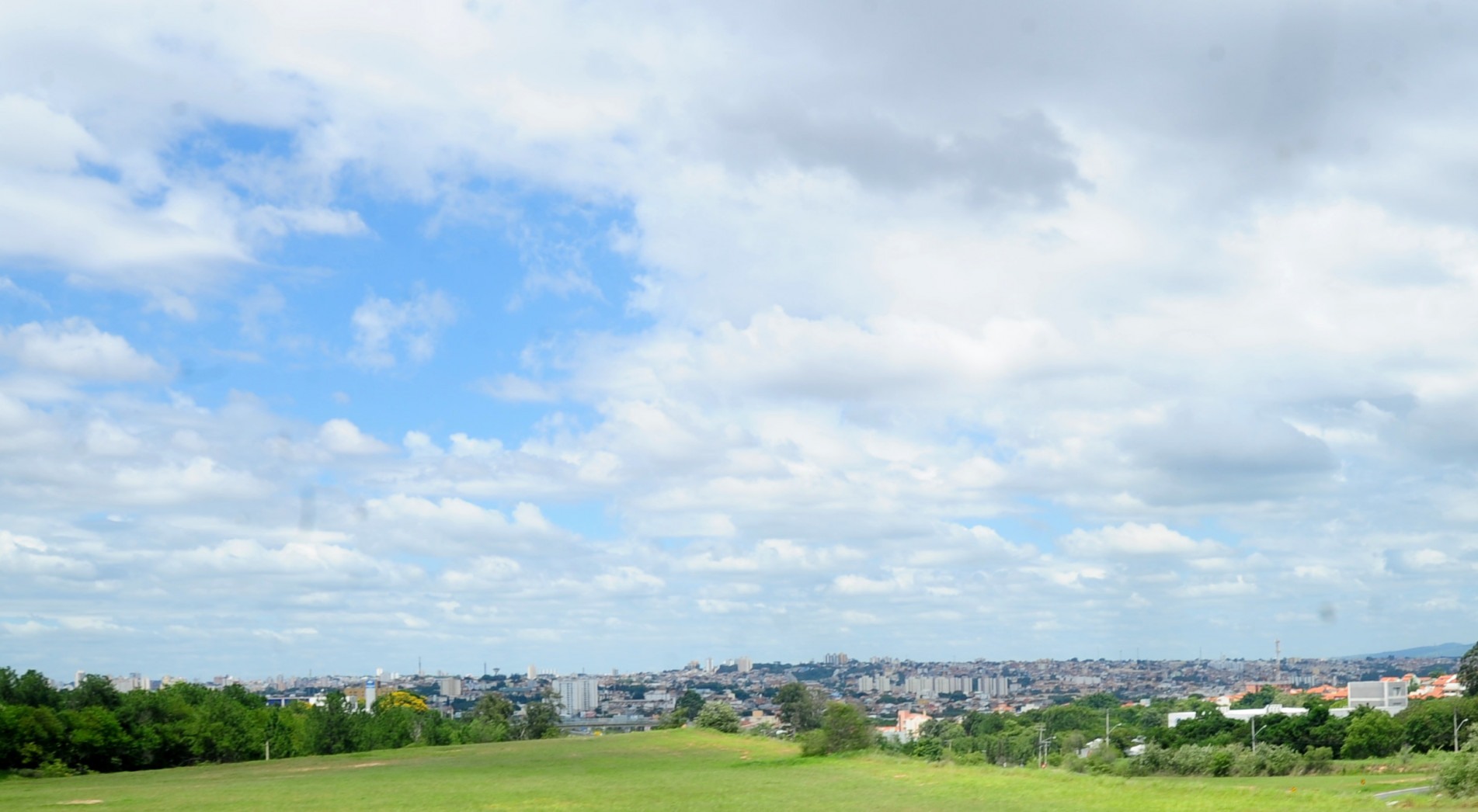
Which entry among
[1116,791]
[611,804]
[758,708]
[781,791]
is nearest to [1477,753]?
[1116,791]

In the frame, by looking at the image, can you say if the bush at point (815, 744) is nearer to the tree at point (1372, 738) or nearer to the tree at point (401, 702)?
the tree at point (1372, 738)

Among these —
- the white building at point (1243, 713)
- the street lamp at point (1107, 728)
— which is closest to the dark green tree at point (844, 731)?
the street lamp at point (1107, 728)

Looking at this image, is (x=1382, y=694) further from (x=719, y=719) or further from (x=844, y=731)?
(x=844, y=731)

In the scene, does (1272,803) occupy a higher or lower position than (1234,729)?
higher

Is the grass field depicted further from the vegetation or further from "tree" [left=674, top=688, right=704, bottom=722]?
the vegetation

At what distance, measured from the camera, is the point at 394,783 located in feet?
155

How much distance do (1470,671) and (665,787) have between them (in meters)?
113

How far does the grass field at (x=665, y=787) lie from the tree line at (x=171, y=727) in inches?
223

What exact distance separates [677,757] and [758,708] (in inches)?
4807

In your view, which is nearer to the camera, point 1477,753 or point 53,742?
point 1477,753

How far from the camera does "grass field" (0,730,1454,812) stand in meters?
34.8

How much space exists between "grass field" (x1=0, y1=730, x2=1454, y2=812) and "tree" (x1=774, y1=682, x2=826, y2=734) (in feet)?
160

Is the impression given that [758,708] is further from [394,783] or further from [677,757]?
[394,783]

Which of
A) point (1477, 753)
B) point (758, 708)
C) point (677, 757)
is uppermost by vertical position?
point (1477, 753)
